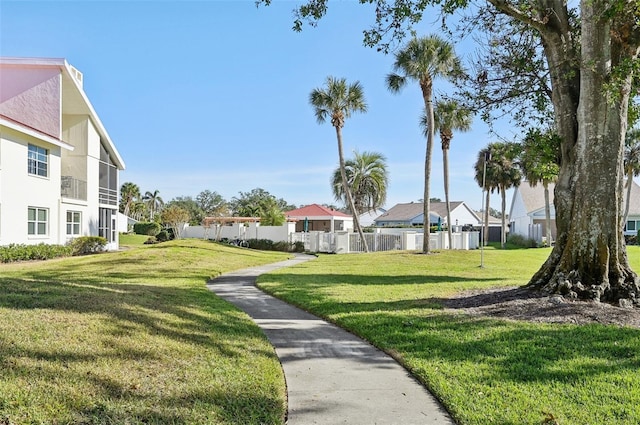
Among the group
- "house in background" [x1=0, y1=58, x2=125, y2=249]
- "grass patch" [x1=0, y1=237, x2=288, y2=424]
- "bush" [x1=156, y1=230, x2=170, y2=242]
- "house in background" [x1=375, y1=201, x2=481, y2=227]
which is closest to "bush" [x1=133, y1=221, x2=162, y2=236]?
"bush" [x1=156, y1=230, x2=170, y2=242]

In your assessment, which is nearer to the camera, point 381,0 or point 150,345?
point 150,345

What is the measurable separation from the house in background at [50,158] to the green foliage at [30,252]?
63cm

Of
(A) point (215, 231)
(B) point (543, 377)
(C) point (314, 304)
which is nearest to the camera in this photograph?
(B) point (543, 377)

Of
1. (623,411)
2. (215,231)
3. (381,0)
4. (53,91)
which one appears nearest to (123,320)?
(623,411)

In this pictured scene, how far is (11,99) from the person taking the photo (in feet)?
74.8

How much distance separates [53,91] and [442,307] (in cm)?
2294

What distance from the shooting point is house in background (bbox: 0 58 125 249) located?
19.9 m

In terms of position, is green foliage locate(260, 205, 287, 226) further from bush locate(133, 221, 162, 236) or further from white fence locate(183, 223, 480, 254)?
bush locate(133, 221, 162, 236)

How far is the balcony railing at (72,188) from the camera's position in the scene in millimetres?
24562

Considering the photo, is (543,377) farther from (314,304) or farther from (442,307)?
(314,304)

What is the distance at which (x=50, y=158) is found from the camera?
22703 millimetres

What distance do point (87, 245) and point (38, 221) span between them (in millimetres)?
3248

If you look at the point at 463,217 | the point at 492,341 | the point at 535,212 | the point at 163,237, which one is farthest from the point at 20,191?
the point at 463,217

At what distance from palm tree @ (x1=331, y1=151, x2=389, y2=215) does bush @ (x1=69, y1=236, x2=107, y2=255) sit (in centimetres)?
1924
